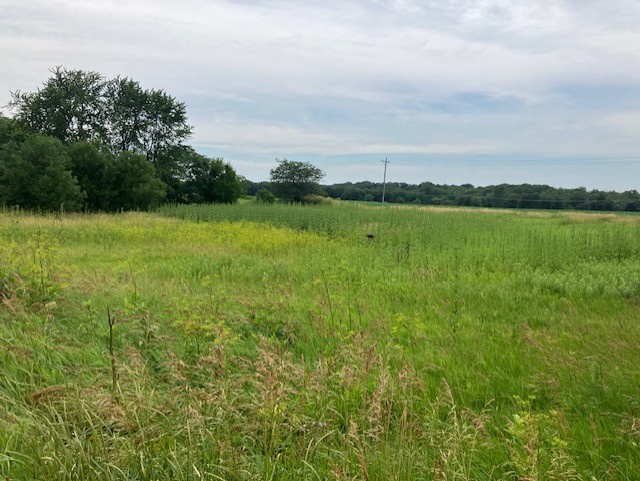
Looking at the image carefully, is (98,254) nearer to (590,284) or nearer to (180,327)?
(180,327)

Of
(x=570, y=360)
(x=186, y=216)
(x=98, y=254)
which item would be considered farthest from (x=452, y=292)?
(x=186, y=216)

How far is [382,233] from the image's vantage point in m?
16.0

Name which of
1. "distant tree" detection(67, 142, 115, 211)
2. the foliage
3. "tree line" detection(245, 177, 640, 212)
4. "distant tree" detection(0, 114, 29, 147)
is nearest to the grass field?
"distant tree" detection(67, 142, 115, 211)

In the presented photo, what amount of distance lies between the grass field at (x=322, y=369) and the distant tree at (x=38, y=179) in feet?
63.6

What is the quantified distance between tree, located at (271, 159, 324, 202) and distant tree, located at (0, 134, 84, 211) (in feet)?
98.5

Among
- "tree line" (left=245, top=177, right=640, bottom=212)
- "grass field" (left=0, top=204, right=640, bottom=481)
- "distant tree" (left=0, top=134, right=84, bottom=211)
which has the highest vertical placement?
"tree line" (left=245, top=177, right=640, bottom=212)

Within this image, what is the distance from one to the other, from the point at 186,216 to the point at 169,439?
83.4ft

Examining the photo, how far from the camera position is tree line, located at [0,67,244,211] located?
88.5 feet

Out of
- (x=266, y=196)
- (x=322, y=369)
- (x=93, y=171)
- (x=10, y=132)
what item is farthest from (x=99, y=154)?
(x=322, y=369)

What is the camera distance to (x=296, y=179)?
55344 millimetres

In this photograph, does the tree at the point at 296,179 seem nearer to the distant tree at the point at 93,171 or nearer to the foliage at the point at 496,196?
the foliage at the point at 496,196

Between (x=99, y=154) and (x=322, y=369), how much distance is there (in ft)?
109

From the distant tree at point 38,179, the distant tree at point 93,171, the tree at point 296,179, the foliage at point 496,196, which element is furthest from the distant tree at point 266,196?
the distant tree at point 38,179

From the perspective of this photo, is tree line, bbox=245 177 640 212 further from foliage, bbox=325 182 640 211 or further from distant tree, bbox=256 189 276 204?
distant tree, bbox=256 189 276 204
